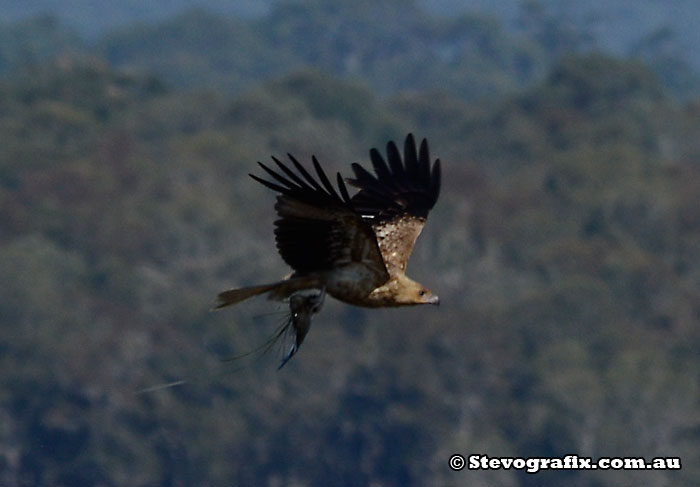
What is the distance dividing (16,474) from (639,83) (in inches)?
1885

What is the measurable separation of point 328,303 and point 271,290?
38.8 metres

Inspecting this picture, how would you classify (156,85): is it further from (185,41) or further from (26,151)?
(185,41)

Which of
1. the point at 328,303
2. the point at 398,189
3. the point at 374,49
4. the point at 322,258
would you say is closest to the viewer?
the point at 322,258

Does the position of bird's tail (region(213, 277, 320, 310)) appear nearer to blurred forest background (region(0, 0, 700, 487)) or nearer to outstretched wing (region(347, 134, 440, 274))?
outstretched wing (region(347, 134, 440, 274))

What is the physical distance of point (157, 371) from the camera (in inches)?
1876

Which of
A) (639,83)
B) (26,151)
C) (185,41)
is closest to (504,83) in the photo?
(185,41)

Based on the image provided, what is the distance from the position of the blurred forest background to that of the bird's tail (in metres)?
30.8

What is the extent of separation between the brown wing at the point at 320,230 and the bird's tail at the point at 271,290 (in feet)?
0.23

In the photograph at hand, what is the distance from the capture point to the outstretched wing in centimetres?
1089

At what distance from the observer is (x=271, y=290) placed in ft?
29.4

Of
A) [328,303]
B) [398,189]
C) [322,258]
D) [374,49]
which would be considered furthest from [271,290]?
[374,49]

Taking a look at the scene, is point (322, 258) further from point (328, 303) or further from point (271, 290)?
point (328, 303)

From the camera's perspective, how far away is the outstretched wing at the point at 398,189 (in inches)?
429

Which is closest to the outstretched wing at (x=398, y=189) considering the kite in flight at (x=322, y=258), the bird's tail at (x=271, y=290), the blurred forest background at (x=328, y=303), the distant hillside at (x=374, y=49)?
the kite in flight at (x=322, y=258)
